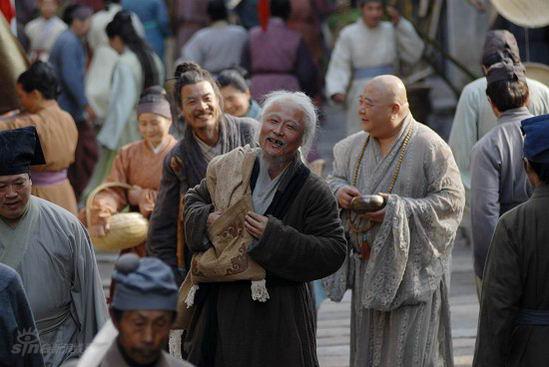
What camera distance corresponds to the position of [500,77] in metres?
8.89

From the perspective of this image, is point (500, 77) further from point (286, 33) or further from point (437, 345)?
point (286, 33)

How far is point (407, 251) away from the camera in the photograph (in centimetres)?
825

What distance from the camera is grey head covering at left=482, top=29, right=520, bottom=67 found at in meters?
9.78

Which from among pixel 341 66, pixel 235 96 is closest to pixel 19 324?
pixel 235 96

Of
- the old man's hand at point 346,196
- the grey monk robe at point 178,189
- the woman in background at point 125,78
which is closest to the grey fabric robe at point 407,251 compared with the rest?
the old man's hand at point 346,196

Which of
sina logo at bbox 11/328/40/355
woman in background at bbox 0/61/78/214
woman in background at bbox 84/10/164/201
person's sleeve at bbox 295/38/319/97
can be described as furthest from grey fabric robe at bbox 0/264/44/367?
person's sleeve at bbox 295/38/319/97

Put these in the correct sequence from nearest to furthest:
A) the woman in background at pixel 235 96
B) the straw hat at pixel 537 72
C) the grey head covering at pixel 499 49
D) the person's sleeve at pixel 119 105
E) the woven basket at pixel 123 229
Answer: the woven basket at pixel 123 229
the grey head covering at pixel 499 49
the woman in background at pixel 235 96
the straw hat at pixel 537 72
the person's sleeve at pixel 119 105

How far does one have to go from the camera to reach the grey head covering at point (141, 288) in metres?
5.58

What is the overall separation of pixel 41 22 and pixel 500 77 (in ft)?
33.8

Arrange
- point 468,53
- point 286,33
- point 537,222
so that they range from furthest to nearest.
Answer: point 468,53 < point 286,33 < point 537,222

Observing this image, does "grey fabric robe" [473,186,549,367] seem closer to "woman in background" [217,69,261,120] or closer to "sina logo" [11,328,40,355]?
"sina logo" [11,328,40,355]

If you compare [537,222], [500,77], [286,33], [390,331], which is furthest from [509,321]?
[286,33]

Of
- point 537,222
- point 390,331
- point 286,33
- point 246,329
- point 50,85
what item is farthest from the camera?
point 286,33

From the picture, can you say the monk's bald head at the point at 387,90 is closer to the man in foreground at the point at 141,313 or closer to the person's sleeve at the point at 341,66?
the man in foreground at the point at 141,313
